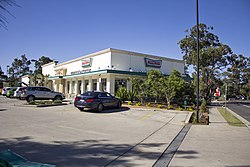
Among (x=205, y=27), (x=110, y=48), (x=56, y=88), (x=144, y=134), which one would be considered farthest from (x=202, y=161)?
(x=56, y=88)

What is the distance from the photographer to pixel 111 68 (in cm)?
2564

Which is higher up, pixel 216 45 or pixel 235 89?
pixel 216 45

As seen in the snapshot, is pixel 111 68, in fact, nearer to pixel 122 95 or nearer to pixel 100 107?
pixel 122 95

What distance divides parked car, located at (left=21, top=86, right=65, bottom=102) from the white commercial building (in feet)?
18.6

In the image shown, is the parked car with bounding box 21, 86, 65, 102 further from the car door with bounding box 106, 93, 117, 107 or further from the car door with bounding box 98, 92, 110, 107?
the car door with bounding box 98, 92, 110, 107

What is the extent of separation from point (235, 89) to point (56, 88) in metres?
65.0

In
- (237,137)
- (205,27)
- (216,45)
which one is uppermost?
(205,27)

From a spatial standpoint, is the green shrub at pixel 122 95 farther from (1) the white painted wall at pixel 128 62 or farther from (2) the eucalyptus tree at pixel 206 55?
(2) the eucalyptus tree at pixel 206 55

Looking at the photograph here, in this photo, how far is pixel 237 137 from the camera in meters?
8.58

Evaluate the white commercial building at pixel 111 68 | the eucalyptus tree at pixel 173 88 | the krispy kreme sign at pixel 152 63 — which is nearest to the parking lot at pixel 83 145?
the eucalyptus tree at pixel 173 88

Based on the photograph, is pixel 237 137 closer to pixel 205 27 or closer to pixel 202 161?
pixel 202 161

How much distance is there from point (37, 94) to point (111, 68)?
356 inches

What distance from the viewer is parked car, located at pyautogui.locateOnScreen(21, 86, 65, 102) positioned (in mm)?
21938

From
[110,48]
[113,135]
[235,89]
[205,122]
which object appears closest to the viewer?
[113,135]
